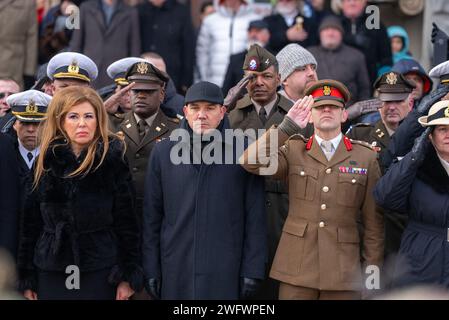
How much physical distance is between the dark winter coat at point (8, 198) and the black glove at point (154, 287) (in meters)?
0.93

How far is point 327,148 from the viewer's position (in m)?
7.50

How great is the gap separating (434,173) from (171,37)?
5722mm

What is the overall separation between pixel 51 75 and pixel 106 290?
7.12 ft

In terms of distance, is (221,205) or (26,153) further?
(26,153)

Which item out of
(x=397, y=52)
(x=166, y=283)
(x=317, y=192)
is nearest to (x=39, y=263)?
(x=166, y=283)

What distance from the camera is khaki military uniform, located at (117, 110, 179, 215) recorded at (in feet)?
26.4

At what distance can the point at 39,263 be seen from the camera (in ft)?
23.5

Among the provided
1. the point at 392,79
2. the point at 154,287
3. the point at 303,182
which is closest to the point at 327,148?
the point at 303,182

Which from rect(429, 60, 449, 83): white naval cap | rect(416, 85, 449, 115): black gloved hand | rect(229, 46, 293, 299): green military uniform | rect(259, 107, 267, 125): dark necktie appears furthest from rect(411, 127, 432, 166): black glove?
rect(259, 107, 267, 125): dark necktie

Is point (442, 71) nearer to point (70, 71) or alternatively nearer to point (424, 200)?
point (424, 200)

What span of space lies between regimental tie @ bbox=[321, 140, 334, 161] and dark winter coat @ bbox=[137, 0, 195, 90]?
500 cm

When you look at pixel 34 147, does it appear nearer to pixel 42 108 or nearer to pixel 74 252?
pixel 42 108

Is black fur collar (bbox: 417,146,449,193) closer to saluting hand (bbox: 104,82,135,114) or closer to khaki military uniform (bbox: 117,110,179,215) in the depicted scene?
khaki military uniform (bbox: 117,110,179,215)

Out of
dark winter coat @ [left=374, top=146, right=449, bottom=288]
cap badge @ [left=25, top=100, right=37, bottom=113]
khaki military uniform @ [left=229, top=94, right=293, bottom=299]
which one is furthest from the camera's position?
cap badge @ [left=25, top=100, right=37, bottom=113]
